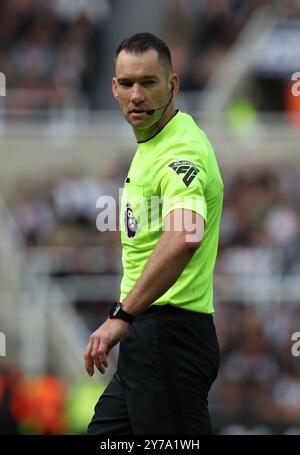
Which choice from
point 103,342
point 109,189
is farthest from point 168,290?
point 109,189

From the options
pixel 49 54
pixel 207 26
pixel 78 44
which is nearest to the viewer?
pixel 49 54

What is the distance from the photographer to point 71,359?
16.0m

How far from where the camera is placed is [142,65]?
5648mm

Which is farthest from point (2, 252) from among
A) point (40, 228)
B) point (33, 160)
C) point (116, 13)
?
point (116, 13)

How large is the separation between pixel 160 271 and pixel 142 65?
923 mm

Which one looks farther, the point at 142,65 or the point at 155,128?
the point at 155,128

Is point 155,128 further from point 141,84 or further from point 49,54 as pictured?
point 49,54

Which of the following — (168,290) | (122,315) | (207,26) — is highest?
(207,26)

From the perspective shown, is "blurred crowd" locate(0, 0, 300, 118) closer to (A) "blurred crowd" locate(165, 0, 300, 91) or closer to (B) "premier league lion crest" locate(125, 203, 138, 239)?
(A) "blurred crowd" locate(165, 0, 300, 91)

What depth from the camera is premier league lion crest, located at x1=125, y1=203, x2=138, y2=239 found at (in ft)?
18.9

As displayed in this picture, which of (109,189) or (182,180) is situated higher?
(109,189)

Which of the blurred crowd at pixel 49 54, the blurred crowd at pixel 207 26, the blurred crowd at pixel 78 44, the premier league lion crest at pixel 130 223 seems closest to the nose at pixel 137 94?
the premier league lion crest at pixel 130 223

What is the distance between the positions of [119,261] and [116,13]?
25.1ft

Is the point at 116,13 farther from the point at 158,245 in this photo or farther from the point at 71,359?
the point at 158,245
